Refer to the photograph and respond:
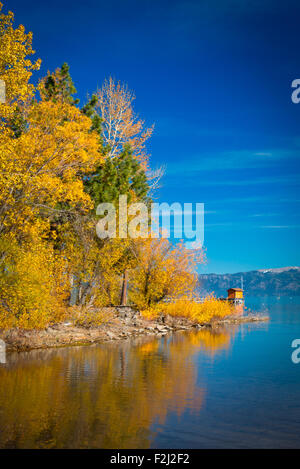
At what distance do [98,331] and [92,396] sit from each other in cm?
1324

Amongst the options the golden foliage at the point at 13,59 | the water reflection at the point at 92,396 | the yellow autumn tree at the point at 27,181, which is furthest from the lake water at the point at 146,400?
the golden foliage at the point at 13,59

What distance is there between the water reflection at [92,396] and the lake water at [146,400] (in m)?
0.03

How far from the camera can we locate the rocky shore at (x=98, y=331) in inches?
786

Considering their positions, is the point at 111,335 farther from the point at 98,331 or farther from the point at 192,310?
the point at 192,310

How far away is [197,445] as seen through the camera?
8578mm

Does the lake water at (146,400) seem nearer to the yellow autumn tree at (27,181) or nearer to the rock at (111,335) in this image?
the yellow autumn tree at (27,181)

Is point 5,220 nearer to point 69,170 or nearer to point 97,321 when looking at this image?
point 69,170

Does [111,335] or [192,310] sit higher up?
[192,310]

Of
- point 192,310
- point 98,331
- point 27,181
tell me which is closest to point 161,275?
point 192,310

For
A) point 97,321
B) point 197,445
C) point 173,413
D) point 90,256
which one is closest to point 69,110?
point 90,256

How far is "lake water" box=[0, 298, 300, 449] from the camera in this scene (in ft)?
29.2

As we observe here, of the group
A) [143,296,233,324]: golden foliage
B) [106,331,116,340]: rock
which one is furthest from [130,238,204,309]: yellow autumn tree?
[106,331,116,340]: rock

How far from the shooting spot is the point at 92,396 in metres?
12.2

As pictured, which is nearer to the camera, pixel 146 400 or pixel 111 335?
pixel 146 400
